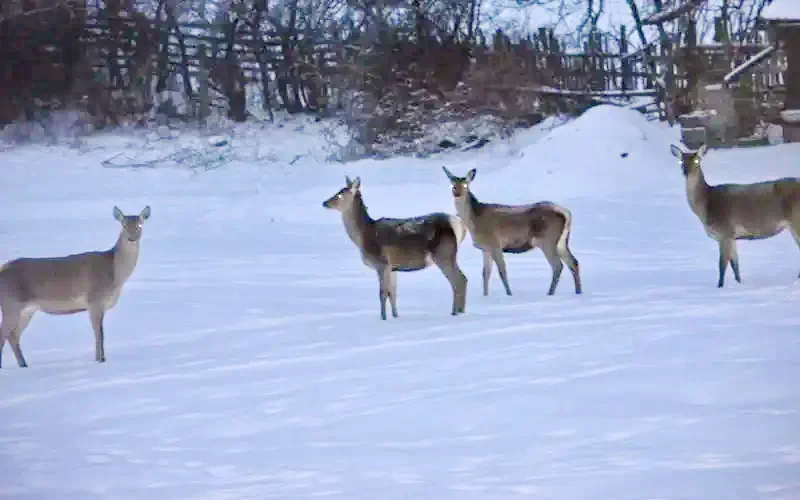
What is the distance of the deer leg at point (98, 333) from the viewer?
33.6ft

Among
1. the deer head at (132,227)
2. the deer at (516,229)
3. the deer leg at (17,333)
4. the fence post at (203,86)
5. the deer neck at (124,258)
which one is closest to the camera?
the deer leg at (17,333)

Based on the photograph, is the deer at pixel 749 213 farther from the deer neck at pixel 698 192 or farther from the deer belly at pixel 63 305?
the deer belly at pixel 63 305

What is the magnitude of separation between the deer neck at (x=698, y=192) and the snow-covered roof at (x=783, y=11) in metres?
11.2

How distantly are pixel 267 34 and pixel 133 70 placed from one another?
351 centimetres

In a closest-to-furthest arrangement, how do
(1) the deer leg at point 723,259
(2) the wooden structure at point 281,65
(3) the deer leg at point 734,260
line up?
(1) the deer leg at point 723,259 < (3) the deer leg at point 734,260 < (2) the wooden structure at point 281,65

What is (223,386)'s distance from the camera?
8.71 m

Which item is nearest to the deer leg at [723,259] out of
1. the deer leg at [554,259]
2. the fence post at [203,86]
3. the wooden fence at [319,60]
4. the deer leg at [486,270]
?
the deer leg at [554,259]

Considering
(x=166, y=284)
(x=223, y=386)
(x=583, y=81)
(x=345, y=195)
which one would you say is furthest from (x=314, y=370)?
(x=583, y=81)

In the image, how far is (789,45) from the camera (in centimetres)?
2416

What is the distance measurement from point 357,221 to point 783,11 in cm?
1424

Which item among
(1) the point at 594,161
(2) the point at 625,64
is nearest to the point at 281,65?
(2) the point at 625,64

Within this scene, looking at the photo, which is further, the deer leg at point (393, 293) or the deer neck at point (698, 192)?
the deer neck at point (698, 192)

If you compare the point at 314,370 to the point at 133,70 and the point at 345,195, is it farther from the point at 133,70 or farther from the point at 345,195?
the point at 133,70

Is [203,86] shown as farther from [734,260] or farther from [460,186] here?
[734,260]
